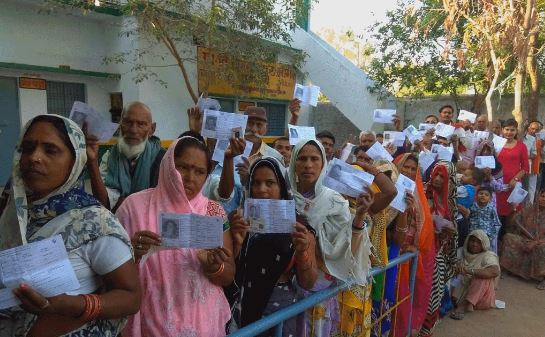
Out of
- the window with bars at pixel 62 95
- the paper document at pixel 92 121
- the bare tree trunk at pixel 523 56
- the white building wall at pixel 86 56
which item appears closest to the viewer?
the paper document at pixel 92 121

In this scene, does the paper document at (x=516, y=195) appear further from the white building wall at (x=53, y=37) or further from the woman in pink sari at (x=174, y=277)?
the white building wall at (x=53, y=37)

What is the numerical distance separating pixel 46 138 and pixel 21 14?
24.1 feet

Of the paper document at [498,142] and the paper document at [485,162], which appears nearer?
the paper document at [485,162]

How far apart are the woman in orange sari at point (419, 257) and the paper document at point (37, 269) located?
255 cm

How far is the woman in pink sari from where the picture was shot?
166cm

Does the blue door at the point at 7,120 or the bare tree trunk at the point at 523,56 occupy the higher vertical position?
the bare tree trunk at the point at 523,56

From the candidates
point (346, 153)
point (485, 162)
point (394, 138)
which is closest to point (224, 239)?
point (346, 153)

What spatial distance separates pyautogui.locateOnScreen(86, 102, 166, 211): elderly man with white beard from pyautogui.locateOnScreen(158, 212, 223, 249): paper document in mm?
1152

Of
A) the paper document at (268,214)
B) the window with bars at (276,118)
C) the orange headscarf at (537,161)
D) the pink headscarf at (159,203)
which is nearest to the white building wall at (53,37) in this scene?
the window with bars at (276,118)

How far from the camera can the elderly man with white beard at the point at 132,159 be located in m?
2.65

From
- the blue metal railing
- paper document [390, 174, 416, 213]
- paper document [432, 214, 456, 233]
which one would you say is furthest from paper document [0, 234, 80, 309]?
paper document [432, 214, 456, 233]

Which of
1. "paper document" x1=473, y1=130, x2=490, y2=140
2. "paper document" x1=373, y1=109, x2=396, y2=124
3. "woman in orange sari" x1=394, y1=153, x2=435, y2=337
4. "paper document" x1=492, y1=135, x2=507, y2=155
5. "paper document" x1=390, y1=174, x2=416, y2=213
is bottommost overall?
"woman in orange sari" x1=394, y1=153, x2=435, y2=337

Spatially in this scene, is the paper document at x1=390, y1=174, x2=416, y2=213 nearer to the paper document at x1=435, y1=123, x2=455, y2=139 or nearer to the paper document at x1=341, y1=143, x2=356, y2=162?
the paper document at x1=341, y1=143, x2=356, y2=162

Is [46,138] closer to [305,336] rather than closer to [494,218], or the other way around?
[305,336]
